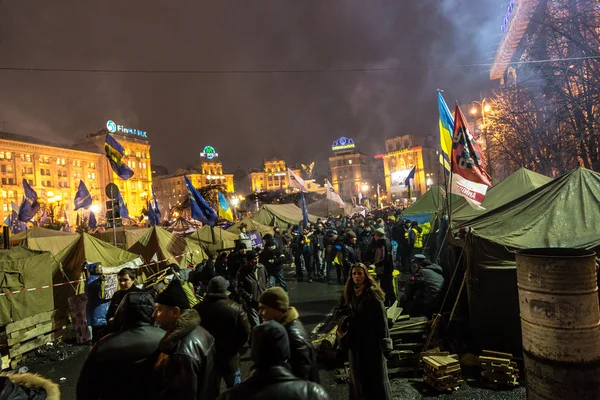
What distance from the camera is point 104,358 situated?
268cm

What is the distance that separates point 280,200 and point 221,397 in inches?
1685

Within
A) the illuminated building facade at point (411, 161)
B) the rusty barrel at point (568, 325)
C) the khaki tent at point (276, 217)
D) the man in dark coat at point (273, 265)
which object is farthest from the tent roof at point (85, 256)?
the illuminated building facade at point (411, 161)

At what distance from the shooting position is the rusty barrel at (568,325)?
4.15m

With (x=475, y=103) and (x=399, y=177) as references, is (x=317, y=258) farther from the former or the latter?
(x=399, y=177)

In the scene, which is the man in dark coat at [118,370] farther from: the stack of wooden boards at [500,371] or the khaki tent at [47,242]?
the khaki tent at [47,242]

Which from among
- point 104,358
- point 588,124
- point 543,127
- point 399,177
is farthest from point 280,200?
point 399,177

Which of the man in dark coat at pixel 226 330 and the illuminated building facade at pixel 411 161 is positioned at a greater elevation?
the illuminated building facade at pixel 411 161

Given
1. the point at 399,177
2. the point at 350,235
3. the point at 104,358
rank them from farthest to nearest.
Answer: the point at 399,177
the point at 350,235
the point at 104,358

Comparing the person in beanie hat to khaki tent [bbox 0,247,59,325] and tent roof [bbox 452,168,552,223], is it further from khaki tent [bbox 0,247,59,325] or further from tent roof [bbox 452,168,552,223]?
tent roof [bbox 452,168,552,223]

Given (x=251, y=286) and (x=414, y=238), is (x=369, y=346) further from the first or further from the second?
(x=414, y=238)

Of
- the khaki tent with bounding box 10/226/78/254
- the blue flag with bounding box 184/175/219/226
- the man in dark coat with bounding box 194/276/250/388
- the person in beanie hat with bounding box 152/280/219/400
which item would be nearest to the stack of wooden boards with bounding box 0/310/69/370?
the blue flag with bounding box 184/175/219/226

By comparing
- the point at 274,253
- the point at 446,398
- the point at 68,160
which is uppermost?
the point at 68,160

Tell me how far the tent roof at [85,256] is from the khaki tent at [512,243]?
9287mm

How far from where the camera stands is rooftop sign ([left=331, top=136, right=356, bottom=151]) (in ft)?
429
